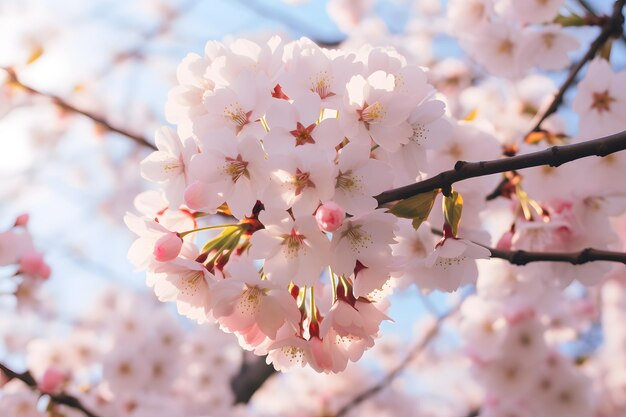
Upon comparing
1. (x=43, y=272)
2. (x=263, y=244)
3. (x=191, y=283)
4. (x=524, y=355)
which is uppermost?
(x=263, y=244)

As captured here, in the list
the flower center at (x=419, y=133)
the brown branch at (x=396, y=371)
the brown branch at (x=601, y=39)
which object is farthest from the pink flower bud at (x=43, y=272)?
the brown branch at (x=396, y=371)

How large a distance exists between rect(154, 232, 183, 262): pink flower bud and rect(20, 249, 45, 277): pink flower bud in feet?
3.34

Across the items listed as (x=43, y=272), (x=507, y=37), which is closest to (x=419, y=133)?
(x=507, y=37)

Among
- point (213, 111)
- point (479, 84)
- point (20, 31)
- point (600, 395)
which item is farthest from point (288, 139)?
point (600, 395)

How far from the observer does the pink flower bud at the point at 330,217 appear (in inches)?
34.6

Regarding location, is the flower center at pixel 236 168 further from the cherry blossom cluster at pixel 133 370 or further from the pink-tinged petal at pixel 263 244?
the cherry blossom cluster at pixel 133 370

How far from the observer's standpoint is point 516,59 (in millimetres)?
2119

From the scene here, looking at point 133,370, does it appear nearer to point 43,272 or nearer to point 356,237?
point 43,272

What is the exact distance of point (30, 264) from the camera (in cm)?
181

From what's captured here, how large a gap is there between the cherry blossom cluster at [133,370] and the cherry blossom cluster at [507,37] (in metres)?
1.89

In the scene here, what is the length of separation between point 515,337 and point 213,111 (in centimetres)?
213

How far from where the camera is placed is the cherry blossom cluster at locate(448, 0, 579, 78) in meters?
2.00

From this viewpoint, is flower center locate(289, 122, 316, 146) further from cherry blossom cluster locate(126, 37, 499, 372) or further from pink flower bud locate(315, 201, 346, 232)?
pink flower bud locate(315, 201, 346, 232)

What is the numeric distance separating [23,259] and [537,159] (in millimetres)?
1591
